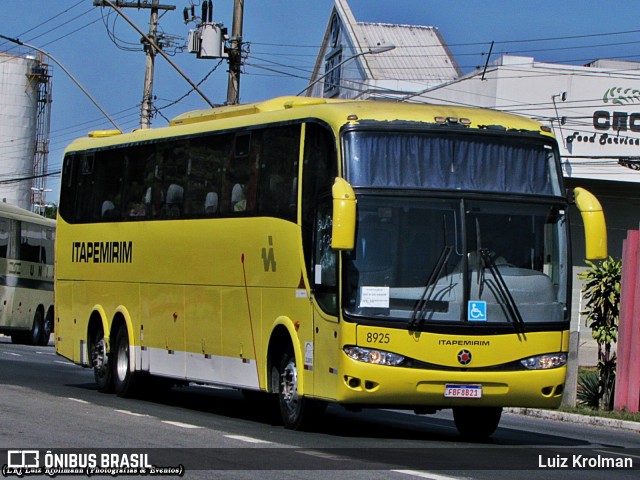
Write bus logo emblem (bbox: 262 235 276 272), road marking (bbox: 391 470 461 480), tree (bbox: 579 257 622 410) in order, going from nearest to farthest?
road marking (bbox: 391 470 461 480) < bus logo emblem (bbox: 262 235 276 272) < tree (bbox: 579 257 622 410)

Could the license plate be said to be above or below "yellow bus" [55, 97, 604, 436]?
below

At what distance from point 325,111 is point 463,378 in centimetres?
333

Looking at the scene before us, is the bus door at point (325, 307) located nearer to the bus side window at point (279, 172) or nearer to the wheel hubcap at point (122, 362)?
the bus side window at point (279, 172)

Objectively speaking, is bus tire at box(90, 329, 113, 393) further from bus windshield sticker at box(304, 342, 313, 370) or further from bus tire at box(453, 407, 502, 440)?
bus tire at box(453, 407, 502, 440)

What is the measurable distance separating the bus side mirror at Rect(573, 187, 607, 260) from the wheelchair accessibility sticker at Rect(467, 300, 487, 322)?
1278mm

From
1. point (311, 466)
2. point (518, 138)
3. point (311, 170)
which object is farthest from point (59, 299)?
point (311, 466)

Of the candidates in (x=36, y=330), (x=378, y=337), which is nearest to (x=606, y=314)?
(x=378, y=337)

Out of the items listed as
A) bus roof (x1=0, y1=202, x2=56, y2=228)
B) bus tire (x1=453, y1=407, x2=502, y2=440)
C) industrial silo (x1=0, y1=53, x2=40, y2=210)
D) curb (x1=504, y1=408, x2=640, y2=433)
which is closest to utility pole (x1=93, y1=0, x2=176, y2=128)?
bus roof (x1=0, y1=202, x2=56, y2=228)

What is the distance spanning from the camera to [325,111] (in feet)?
48.2

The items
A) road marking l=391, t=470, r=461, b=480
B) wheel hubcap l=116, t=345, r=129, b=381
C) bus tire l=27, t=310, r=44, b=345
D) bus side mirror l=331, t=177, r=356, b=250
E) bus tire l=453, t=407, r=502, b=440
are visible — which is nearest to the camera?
road marking l=391, t=470, r=461, b=480

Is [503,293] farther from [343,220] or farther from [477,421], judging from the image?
[477,421]

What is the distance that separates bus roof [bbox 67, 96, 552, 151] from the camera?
47.2 feet

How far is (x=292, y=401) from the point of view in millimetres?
15016

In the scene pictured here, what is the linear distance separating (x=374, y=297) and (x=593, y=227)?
2.48 metres
